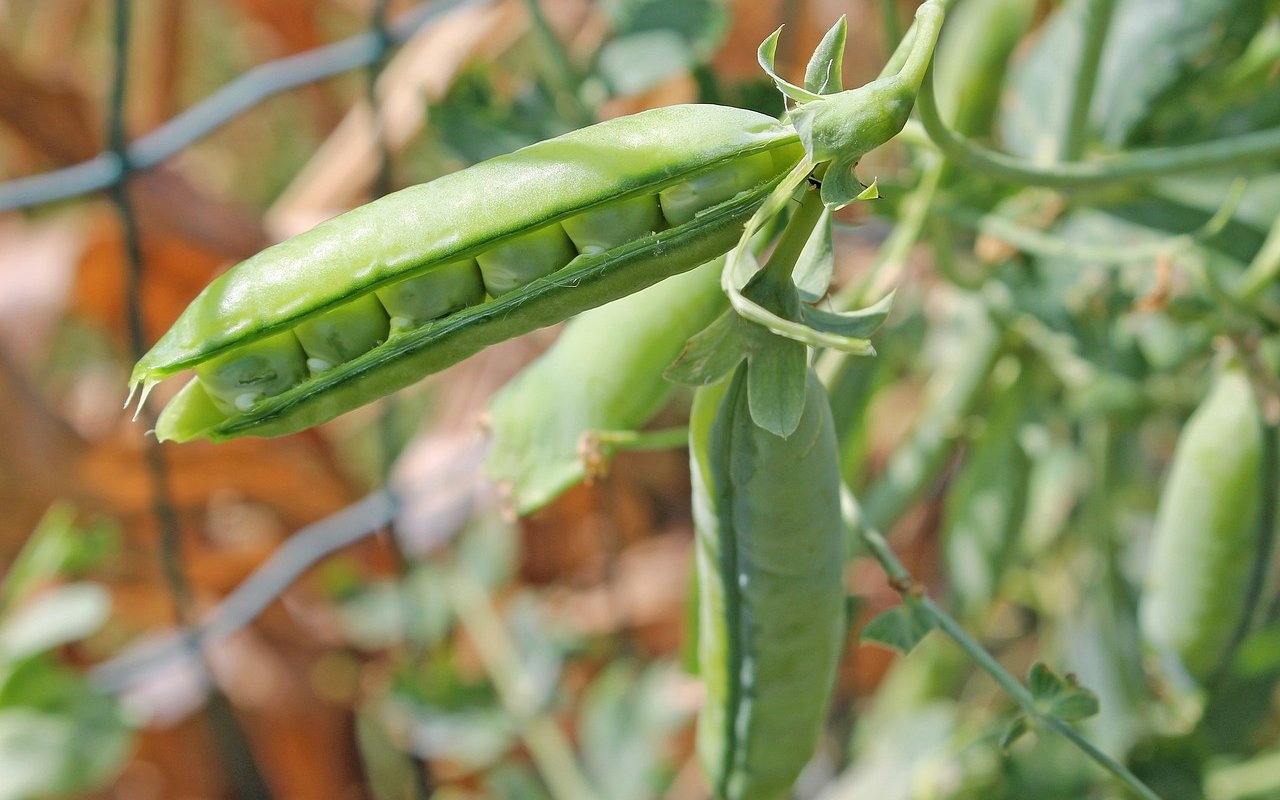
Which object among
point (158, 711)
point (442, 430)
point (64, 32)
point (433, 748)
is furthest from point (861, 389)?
point (64, 32)

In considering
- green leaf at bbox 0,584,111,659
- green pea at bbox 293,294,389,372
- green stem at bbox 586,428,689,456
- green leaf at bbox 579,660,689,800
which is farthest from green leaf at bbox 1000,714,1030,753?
green leaf at bbox 0,584,111,659

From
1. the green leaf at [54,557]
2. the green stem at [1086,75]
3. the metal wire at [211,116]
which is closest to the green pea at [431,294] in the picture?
the green stem at [1086,75]

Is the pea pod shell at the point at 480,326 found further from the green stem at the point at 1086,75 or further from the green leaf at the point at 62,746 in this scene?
the green leaf at the point at 62,746

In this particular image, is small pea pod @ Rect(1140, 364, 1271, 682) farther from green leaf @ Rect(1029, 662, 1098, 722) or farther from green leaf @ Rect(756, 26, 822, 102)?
green leaf @ Rect(756, 26, 822, 102)

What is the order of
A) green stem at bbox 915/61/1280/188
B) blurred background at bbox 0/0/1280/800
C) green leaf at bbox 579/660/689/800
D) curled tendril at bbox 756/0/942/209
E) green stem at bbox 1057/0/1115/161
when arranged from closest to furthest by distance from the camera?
curled tendril at bbox 756/0/942/209 < green stem at bbox 915/61/1280/188 < green stem at bbox 1057/0/1115/161 < blurred background at bbox 0/0/1280/800 < green leaf at bbox 579/660/689/800

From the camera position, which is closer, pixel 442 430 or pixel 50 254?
pixel 50 254

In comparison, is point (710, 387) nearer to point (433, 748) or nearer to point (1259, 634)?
point (1259, 634)
